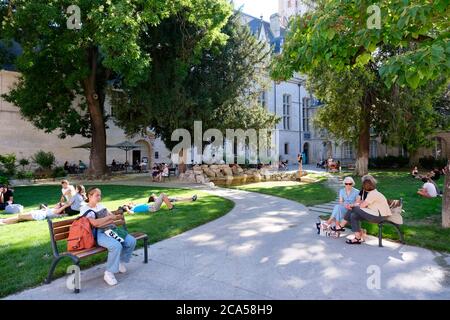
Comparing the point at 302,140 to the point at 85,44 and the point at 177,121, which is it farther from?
the point at 85,44

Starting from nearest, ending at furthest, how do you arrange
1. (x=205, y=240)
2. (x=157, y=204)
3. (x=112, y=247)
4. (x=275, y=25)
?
(x=112, y=247)
(x=205, y=240)
(x=157, y=204)
(x=275, y=25)

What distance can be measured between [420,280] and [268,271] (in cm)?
203

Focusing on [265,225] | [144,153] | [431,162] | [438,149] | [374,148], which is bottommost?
[265,225]

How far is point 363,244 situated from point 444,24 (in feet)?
14.8

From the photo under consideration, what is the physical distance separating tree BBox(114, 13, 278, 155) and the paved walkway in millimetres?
13131

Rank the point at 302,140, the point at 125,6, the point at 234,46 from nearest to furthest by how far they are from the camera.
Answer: the point at 125,6 < the point at 234,46 < the point at 302,140

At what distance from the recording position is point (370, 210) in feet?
21.3

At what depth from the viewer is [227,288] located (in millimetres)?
4305

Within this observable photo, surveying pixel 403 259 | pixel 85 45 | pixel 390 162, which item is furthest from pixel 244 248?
pixel 390 162

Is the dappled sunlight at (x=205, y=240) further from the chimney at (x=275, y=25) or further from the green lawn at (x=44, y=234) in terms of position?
the chimney at (x=275, y=25)

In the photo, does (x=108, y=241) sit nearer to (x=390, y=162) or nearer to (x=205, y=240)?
(x=205, y=240)

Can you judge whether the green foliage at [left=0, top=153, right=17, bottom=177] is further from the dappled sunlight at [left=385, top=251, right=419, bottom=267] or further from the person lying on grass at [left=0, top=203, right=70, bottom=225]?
the dappled sunlight at [left=385, top=251, right=419, bottom=267]

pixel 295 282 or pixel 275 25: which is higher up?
pixel 275 25

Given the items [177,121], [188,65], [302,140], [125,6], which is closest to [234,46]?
[188,65]
